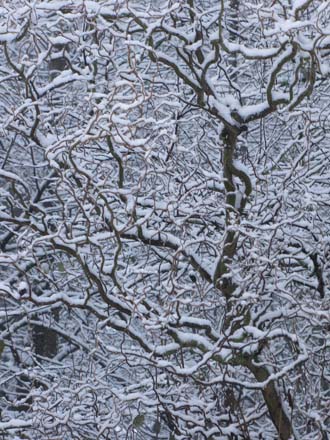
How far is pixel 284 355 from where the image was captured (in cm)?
869

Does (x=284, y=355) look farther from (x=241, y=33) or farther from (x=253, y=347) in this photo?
(x=241, y=33)

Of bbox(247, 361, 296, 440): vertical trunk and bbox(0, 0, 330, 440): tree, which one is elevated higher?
bbox(0, 0, 330, 440): tree

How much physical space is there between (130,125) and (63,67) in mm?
4854

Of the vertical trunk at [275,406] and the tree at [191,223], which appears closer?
the tree at [191,223]

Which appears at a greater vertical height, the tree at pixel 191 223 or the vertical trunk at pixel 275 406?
the tree at pixel 191 223

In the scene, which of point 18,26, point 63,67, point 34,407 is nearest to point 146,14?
point 18,26

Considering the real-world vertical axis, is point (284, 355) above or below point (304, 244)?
below

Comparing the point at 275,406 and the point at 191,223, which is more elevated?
the point at 191,223

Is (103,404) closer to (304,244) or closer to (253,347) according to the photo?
(253,347)

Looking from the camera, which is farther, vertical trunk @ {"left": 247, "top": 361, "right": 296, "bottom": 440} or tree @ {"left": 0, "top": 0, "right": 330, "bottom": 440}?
vertical trunk @ {"left": 247, "top": 361, "right": 296, "bottom": 440}

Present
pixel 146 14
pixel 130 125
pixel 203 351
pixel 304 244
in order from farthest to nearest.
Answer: pixel 304 244, pixel 203 351, pixel 146 14, pixel 130 125

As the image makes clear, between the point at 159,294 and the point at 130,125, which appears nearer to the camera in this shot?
the point at 130,125

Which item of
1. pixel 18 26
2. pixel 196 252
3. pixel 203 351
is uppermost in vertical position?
pixel 18 26

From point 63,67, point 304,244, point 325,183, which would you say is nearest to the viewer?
point 304,244
